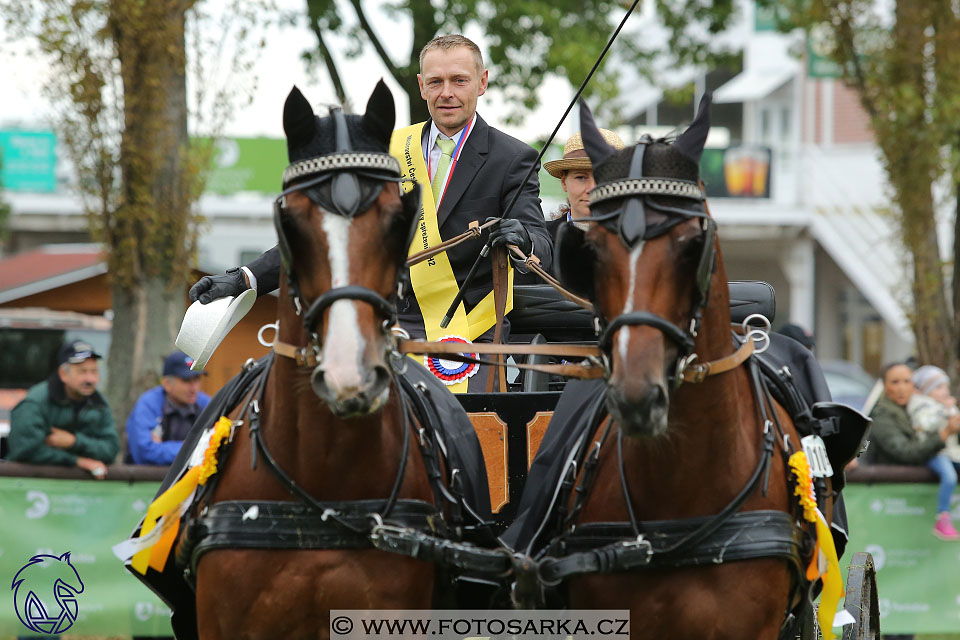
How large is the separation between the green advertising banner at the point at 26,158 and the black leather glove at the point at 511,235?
23175 millimetres

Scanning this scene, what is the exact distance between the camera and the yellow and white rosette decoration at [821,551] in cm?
384

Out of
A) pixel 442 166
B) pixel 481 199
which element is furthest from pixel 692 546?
pixel 442 166

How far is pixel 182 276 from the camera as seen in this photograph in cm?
1029

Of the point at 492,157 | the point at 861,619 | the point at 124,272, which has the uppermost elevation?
the point at 492,157

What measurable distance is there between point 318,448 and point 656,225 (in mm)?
1225

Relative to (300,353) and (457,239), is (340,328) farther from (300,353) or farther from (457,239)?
(457,239)

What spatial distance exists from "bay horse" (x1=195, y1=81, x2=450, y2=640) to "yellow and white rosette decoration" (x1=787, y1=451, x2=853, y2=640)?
1.23 meters

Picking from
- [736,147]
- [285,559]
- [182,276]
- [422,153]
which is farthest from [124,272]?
[736,147]

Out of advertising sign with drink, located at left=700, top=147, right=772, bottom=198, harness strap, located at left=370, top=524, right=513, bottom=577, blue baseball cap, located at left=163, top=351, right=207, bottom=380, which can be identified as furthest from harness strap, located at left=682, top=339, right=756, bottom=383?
advertising sign with drink, located at left=700, top=147, right=772, bottom=198

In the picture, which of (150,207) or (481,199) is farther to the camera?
(150,207)

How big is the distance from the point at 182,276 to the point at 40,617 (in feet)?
15.1

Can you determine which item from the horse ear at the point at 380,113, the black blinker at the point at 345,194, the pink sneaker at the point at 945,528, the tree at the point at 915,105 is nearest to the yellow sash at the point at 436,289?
the horse ear at the point at 380,113

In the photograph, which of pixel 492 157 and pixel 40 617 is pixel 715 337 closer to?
pixel 492 157

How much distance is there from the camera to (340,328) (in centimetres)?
323
